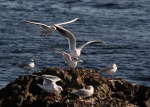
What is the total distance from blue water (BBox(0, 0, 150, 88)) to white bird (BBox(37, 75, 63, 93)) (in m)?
8.60

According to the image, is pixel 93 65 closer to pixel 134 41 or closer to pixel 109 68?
pixel 134 41

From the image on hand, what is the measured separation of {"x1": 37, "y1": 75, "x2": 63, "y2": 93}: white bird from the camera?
1719 centimetres

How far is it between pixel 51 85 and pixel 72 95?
65 centimetres

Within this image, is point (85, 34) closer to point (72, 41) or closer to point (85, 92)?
point (72, 41)

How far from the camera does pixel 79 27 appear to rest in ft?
125

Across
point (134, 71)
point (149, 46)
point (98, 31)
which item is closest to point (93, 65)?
point (134, 71)

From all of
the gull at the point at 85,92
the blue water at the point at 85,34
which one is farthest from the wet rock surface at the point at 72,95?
the blue water at the point at 85,34

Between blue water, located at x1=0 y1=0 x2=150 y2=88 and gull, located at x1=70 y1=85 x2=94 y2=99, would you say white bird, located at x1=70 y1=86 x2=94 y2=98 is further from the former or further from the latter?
blue water, located at x1=0 y1=0 x2=150 y2=88

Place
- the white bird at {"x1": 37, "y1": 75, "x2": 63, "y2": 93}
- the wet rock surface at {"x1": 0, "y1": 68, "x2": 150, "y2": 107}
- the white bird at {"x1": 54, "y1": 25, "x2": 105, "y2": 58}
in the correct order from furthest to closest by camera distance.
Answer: the white bird at {"x1": 54, "y1": 25, "x2": 105, "y2": 58}, the white bird at {"x1": 37, "y1": 75, "x2": 63, "y2": 93}, the wet rock surface at {"x1": 0, "y1": 68, "x2": 150, "y2": 107}

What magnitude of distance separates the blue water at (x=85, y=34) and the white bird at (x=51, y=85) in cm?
860

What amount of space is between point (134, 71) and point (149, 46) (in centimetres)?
470

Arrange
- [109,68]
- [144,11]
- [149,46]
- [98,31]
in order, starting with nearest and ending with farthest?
[109,68]
[149,46]
[98,31]
[144,11]

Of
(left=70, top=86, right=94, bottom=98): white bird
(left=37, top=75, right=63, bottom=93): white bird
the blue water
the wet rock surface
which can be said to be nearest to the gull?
(left=70, top=86, right=94, bottom=98): white bird

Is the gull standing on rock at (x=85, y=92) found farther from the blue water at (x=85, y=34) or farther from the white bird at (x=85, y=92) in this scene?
the blue water at (x=85, y=34)
